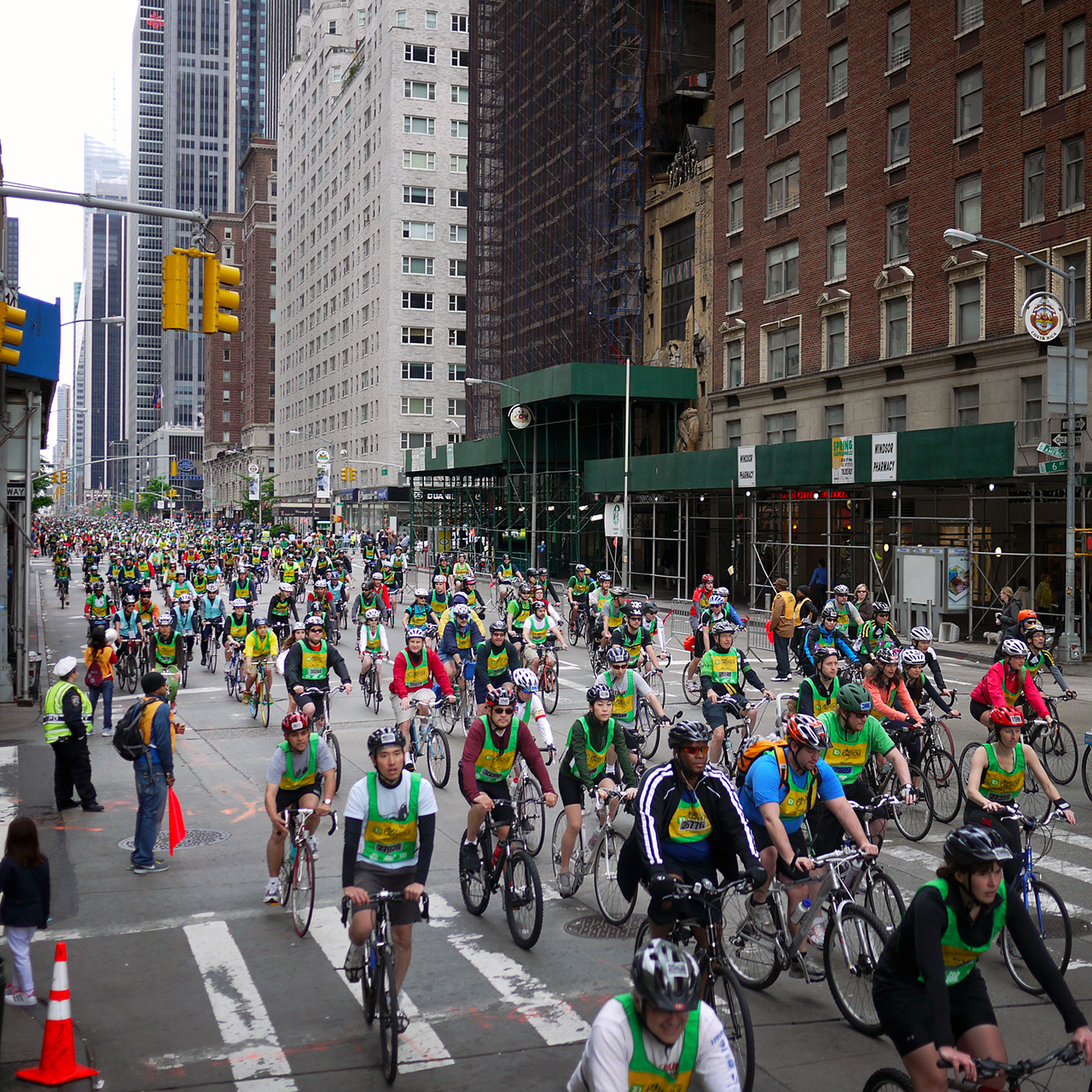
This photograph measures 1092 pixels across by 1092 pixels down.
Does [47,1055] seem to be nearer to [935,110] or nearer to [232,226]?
[935,110]

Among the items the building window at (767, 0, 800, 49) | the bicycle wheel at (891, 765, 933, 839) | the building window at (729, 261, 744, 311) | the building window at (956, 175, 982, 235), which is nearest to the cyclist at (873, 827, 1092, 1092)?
the bicycle wheel at (891, 765, 933, 839)

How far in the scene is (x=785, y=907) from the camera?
25.9 feet

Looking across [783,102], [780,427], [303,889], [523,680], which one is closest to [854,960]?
[523,680]

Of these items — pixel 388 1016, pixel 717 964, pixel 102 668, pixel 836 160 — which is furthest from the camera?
pixel 836 160

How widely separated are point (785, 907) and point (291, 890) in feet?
13.0

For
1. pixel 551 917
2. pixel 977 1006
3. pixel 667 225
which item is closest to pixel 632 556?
pixel 667 225

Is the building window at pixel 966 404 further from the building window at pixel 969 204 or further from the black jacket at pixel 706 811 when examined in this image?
the black jacket at pixel 706 811

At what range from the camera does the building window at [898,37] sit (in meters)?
37.4

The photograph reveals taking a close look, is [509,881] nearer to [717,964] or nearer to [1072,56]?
[717,964]

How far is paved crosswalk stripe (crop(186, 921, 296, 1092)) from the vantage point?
6.55 meters

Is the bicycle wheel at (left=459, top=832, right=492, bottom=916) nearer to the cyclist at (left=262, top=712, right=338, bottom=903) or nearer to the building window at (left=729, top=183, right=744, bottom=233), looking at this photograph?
the cyclist at (left=262, top=712, right=338, bottom=903)

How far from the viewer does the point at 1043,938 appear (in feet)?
26.1

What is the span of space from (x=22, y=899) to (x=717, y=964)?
180 inches

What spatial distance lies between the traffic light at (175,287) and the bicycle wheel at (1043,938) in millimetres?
9265
